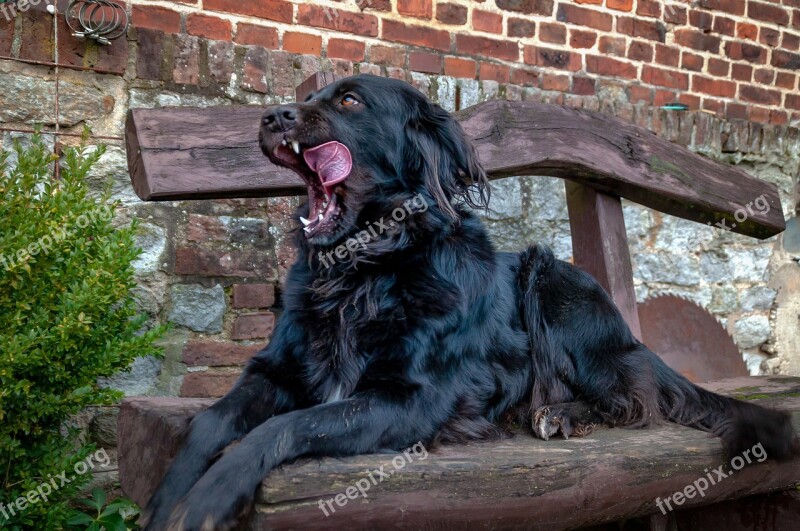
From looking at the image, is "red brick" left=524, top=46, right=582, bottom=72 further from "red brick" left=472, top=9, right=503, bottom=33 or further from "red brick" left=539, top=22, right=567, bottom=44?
"red brick" left=472, top=9, right=503, bottom=33

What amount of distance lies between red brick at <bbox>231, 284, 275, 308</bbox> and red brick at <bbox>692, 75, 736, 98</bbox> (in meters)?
2.92

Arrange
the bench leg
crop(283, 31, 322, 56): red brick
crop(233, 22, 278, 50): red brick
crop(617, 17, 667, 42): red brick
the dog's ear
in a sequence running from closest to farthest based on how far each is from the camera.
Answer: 1. the dog's ear
2. the bench leg
3. crop(233, 22, 278, 50): red brick
4. crop(283, 31, 322, 56): red brick
5. crop(617, 17, 667, 42): red brick

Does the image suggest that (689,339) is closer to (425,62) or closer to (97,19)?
(425,62)

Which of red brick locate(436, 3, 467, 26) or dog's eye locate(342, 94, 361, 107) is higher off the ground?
red brick locate(436, 3, 467, 26)

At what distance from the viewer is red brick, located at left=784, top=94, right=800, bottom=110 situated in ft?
16.3

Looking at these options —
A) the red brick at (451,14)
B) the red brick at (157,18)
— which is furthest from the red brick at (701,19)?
the red brick at (157,18)

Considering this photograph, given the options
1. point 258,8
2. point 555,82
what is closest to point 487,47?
point 555,82

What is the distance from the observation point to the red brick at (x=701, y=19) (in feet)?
14.9

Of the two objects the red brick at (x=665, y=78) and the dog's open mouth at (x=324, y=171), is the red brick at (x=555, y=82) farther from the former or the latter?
the dog's open mouth at (x=324, y=171)

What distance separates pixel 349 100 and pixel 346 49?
1641 millimetres

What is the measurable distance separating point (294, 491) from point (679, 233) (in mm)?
3702

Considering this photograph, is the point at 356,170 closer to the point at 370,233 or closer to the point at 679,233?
the point at 370,233

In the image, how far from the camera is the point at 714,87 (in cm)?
465

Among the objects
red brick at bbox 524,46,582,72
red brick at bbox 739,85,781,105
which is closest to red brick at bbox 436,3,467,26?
A: red brick at bbox 524,46,582,72
